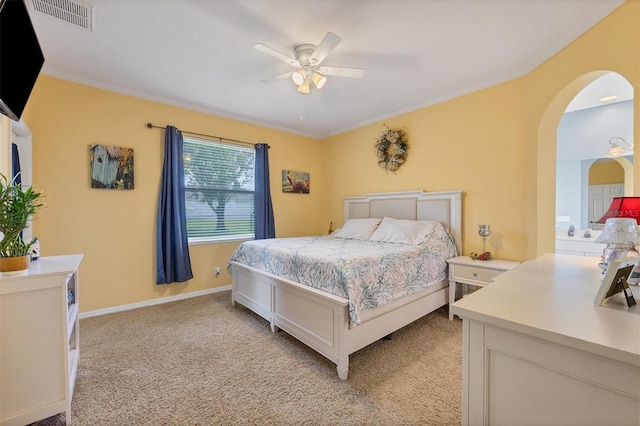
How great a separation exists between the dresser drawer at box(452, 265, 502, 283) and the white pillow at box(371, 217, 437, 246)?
473mm

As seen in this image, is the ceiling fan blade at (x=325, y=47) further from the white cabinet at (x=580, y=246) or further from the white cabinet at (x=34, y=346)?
the white cabinet at (x=580, y=246)

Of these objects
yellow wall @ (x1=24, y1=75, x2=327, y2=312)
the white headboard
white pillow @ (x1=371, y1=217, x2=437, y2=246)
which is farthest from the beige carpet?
the white headboard

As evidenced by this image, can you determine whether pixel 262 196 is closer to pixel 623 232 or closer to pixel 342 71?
pixel 342 71

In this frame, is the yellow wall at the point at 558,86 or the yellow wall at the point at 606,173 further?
the yellow wall at the point at 606,173

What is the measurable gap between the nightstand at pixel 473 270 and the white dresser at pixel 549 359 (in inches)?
67.8

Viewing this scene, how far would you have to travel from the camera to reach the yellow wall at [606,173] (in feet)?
10.6

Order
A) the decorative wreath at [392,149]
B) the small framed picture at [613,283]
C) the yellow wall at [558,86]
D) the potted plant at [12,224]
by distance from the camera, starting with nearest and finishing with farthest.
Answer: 1. the small framed picture at [613,283]
2. the potted plant at [12,224]
3. the yellow wall at [558,86]
4. the decorative wreath at [392,149]

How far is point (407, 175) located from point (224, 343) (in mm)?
3082

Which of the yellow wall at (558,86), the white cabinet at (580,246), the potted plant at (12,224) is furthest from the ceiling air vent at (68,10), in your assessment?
the white cabinet at (580,246)

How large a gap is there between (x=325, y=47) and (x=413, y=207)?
2.37 metres

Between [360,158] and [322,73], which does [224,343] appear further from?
[360,158]

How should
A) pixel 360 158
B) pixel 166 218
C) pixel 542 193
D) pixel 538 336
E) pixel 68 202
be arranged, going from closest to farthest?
pixel 538 336, pixel 542 193, pixel 68 202, pixel 166 218, pixel 360 158

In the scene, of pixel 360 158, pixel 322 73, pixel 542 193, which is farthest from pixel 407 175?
pixel 322 73

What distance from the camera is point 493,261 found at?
9.20ft
